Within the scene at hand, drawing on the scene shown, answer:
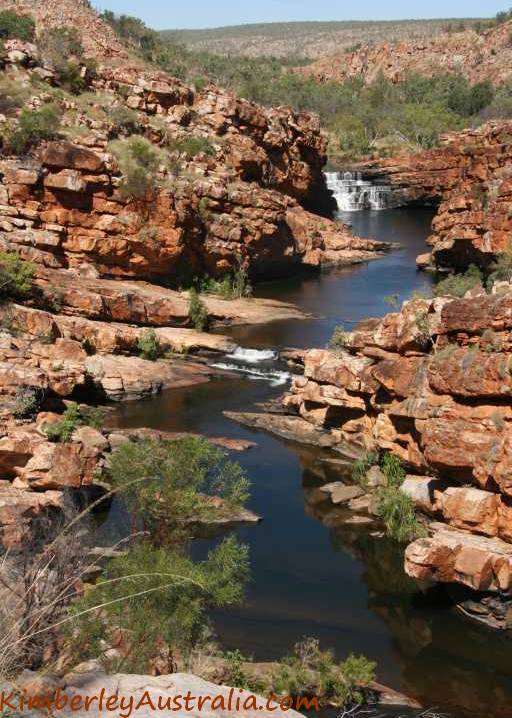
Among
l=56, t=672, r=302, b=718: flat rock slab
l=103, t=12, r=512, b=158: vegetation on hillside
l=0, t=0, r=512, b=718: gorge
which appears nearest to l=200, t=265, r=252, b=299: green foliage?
l=0, t=0, r=512, b=718: gorge

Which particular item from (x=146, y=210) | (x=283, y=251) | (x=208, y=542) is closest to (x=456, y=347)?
(x=208, y=542)

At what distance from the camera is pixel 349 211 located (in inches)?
2542

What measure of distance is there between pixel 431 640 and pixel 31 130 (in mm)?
29297

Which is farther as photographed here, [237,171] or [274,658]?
[237,171]

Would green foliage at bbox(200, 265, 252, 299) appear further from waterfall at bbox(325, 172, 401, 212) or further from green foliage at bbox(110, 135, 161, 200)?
waterfall at bbox(325, 172, 401, 212)

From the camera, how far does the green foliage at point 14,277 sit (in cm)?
2745

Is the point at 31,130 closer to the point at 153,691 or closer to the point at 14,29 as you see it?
A: the point at 14,29

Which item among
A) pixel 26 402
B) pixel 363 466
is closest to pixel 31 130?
pixel 26 402

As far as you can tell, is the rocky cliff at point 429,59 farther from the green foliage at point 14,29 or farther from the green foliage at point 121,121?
the green foliage at point 121,121

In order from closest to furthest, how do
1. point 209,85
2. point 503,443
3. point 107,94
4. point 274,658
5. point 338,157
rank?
point 274,658, point 503,443, point 107,94, point 209,85, point 338,157

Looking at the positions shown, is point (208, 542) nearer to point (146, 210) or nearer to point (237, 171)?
point (146, 210)

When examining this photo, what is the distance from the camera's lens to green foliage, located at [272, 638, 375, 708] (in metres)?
11.1

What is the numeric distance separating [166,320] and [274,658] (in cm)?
2056

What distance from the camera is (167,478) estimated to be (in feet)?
43.8
